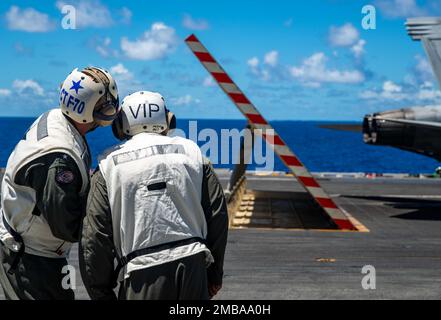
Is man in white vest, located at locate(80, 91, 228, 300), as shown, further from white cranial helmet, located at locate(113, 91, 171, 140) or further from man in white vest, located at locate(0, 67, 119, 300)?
man in white vest, located at locate(0, 67, 119, 300)

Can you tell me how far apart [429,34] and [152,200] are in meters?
16.6

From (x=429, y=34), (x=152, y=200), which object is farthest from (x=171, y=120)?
(x=429, y=34)

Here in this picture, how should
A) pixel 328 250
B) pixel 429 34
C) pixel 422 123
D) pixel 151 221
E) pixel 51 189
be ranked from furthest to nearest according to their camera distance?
pixel 429 34 < pixel 422 123 < pixel 328 250 < pixel 51 189 < pixel 151 221

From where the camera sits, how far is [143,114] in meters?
4.20

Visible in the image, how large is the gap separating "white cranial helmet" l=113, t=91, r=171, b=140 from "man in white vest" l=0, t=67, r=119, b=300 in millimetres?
201

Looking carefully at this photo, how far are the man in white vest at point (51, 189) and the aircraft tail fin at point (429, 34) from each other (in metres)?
15.9

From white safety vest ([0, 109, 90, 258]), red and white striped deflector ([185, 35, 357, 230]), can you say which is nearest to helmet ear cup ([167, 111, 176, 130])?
white safety vest ([0, 109, 90, 258])

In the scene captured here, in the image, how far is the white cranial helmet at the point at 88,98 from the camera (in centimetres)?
446

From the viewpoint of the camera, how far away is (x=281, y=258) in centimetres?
1077

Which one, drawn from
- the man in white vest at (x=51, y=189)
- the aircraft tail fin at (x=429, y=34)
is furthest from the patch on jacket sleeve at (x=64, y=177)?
the aircraft tail fin at (x=429, y=34)

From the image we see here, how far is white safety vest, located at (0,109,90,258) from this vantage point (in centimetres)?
430

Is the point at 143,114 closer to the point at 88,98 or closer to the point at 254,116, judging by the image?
the point at 88,98
